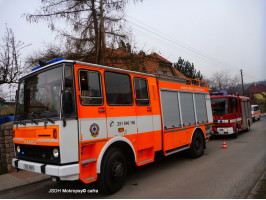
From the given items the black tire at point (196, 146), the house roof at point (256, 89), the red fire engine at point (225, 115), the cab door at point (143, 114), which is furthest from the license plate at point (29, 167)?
the house roof at point (256, 89)

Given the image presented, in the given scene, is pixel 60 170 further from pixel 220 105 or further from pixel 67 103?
pixel 220 105

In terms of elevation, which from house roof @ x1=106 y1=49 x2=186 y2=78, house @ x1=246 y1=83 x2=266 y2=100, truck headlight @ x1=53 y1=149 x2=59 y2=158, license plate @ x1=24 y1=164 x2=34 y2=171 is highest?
house @ x1=246 y1=83 x2=266 y2=100

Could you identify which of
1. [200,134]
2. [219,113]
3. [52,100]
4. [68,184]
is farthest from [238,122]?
[52,100]

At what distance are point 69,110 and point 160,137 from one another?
299 cm

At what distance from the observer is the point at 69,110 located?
3.77 meters

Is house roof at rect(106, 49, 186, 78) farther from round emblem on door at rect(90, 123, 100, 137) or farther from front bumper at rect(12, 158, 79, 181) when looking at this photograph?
front bumper at rect(12, 158, 79, 181)

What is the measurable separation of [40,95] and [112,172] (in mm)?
2265

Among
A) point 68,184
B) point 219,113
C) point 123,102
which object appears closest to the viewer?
point 123,102

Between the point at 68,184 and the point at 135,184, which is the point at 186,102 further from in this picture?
the point at 68,184

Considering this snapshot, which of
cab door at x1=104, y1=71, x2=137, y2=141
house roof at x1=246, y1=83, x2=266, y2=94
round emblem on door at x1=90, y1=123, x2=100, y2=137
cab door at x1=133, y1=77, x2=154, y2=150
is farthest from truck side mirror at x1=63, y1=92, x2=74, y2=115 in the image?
house roof at x1=246, y1=83, x2=266, y2=94

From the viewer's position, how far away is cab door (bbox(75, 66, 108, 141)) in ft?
13.0

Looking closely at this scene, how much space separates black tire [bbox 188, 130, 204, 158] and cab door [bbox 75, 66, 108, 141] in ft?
13.7

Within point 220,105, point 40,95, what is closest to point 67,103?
point 40,95

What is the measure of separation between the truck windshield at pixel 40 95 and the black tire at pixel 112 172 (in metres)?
1.44
